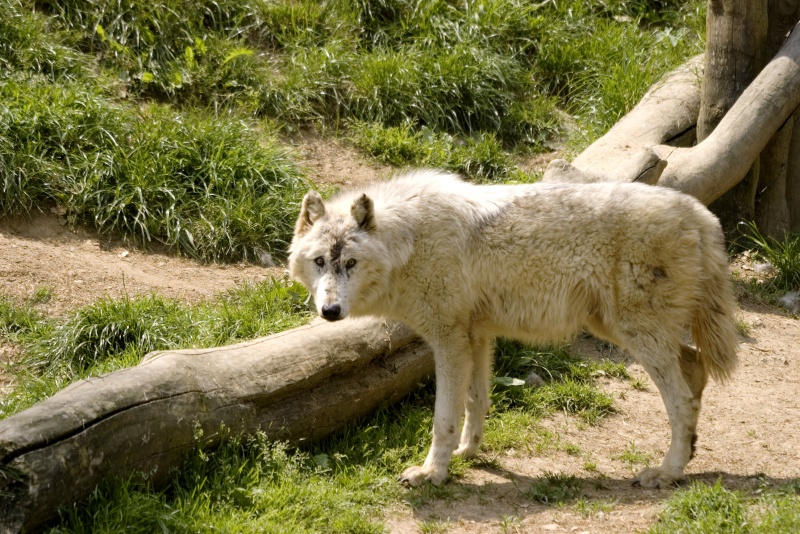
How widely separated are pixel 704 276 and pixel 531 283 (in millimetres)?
1056

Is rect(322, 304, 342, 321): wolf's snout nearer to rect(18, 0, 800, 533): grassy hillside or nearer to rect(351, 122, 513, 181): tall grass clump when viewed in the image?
rect(18, 0, 800, 533): grassy hillside

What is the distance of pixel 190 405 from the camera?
499 centimetres

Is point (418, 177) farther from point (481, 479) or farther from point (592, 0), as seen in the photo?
point (592, 0)

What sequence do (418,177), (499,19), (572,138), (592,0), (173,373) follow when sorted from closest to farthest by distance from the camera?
(173,373) < (418,177) < (572,138) < (499,19) < (592,0)

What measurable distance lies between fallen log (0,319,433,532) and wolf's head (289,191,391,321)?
19.1 inches

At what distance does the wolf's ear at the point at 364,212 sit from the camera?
215 inches

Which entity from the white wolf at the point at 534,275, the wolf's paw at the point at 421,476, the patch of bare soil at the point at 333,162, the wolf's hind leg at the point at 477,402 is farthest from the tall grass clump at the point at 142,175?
the wolf's paw at the point at 421,476

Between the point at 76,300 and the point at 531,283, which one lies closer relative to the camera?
the point at 531,283

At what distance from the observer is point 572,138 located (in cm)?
1001

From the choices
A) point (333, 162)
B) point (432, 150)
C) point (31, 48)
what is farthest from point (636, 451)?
point (31, 48)

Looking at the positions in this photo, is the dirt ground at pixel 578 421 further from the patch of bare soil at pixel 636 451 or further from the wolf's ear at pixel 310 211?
the wolf's ear at pixel 310 211

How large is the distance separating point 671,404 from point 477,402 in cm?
125

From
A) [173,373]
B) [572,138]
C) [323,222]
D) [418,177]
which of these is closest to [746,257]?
[572,138]

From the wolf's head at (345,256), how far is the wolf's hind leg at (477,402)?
82 cm
